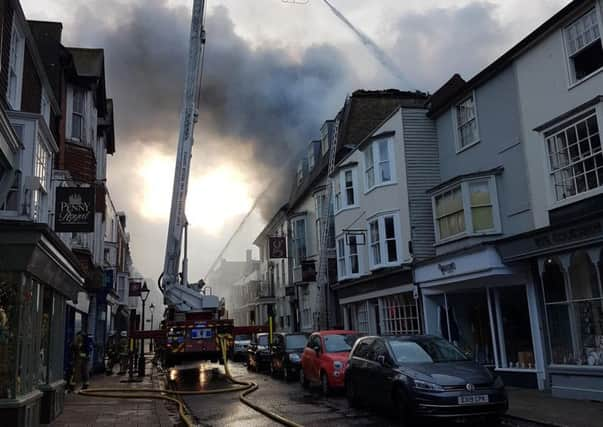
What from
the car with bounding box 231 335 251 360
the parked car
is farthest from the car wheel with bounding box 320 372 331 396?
the car with bounding box 231 335 251 360

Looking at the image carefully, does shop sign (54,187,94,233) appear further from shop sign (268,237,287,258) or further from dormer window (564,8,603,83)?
shop sign (268,237,287,258)

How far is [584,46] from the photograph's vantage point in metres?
12.8

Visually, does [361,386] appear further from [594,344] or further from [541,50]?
[541,50]

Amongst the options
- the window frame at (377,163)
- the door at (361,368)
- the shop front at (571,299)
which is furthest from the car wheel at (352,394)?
the window frame at (377,163)

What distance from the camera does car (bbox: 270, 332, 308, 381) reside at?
19125 millimetres

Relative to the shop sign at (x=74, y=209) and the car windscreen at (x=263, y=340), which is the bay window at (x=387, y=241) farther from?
the shop sign at (x=74, y=209)

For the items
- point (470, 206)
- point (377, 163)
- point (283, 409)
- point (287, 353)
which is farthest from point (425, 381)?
point (377, 163)

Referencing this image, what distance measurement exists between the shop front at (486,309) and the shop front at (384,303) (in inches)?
52.1

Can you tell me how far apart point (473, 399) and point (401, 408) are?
125 cm

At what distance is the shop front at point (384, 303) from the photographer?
1994cm

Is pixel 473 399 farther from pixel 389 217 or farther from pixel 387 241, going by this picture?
pixel 389 217

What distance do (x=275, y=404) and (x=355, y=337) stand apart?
3513 mm

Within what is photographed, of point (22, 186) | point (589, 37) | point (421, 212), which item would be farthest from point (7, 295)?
point (421, 212)

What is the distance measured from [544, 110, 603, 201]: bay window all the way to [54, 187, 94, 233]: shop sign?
1125 centimetres
